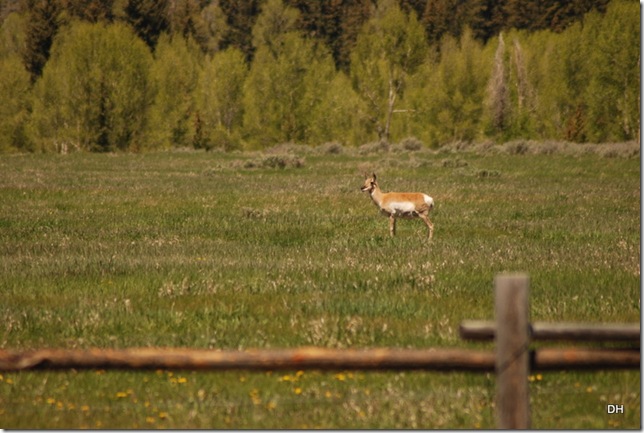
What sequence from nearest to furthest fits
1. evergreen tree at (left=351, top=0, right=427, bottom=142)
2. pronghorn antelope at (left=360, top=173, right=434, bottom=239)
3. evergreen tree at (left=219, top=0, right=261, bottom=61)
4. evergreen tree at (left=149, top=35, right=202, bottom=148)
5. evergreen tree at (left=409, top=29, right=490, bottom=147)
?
pronghorn antelope at (left=360, top=173, right=434, bottom=239) → evergreen tree at (left=409, top=29, right=490, bottom=147) → evergreen tree at (left=149, top=35, right=202, bottom=148) → evergreen tree at (left=351, top=0, right=427, bottom=142) → evergreen tree at (left=219, top=0, right=261, bottom=61)

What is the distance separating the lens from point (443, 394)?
802 cm

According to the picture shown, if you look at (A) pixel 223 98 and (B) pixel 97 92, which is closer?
(B) pixel 97 92

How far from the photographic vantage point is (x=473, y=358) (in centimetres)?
→ 636

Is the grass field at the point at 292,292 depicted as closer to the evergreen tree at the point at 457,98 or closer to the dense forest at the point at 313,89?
the dense forest at the point at 313,89

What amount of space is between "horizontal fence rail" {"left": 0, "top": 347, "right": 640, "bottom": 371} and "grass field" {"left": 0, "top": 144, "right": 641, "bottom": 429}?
1.11 m

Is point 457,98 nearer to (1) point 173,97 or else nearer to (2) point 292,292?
(1) point 173,97

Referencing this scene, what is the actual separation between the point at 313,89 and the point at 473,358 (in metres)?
80.3

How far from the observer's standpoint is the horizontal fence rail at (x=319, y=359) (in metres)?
6.39

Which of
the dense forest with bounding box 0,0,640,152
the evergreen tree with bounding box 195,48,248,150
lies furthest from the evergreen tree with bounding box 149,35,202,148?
the evergreen tree with bounding box 195,48,248,150

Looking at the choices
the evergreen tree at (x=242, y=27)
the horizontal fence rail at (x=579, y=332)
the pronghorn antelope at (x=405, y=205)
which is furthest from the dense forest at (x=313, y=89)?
the horizontal fence rail at (x=579, y=332)

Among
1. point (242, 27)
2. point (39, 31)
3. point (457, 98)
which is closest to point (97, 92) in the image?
point (39, 31)

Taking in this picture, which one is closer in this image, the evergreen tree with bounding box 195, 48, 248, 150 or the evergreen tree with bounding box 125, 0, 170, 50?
the evergreen tree with bounding box 195, 48, 248, 150

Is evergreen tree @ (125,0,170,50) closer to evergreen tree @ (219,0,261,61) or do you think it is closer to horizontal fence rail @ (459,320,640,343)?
evergreen tree @ (219,0,261,61)

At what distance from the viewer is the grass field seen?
781 cm
